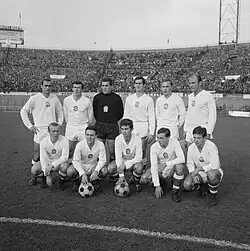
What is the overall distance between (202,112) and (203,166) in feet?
3.34

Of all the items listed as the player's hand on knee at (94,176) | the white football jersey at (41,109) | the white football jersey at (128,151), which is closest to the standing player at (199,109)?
the white football jersey at (128,151)

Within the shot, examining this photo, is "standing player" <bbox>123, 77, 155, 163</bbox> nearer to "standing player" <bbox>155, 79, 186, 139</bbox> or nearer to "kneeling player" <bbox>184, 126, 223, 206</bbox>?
"standing player" <bbox>155, 79, 186, 139</bbox>

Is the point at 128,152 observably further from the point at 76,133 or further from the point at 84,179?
the point at 76,133

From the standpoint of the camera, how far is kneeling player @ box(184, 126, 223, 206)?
203 inches

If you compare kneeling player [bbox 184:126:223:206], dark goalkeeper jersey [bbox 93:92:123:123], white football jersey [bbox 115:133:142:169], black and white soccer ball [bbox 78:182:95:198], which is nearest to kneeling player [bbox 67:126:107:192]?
black and white soccer ball [bbox 78:182:95:198]

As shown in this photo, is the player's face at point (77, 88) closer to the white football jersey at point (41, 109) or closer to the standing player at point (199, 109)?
the white football jersey at point (41, 109)

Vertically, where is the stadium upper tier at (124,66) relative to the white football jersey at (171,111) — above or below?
above

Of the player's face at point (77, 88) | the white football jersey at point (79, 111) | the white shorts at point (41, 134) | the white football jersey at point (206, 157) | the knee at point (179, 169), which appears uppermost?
the player's face at point (77, 88)

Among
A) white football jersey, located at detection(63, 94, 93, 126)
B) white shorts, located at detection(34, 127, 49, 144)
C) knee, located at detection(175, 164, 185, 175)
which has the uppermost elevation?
white football jersey, located at detection(63, 94, 93, 126)

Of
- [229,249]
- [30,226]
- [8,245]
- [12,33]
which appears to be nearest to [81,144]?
[30,226]

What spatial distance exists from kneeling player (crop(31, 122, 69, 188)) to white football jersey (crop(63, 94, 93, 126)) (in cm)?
52

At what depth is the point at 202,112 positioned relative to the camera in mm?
5906

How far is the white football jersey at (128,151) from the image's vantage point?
5699 mm

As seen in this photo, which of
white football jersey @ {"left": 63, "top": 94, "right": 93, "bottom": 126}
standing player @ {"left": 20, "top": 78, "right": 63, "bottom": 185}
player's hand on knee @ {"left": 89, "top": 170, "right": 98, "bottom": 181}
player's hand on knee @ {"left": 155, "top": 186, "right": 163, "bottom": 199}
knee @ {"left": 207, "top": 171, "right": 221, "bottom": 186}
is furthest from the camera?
standing player @ {"left": 20, "top": 78, "right": 63, "bottom": 185}
